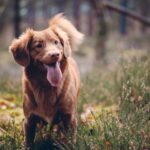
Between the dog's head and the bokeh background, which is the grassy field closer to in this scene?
the dog's head

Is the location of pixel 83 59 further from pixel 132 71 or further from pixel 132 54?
pixel 132 71

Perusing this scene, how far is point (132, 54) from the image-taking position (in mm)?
9719

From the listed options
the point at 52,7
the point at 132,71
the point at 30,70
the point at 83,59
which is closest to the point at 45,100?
the point at 30,70

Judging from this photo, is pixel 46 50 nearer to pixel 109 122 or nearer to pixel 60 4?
pixel 109 122

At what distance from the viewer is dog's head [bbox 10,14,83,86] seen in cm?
536

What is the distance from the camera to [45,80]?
562 centimetres

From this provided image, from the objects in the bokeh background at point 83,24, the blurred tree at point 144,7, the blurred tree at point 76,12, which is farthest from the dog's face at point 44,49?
the blurred tree at point 144,7

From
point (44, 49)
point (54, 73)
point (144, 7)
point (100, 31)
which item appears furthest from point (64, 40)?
point (144, 7)

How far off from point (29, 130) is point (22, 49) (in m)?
0.91

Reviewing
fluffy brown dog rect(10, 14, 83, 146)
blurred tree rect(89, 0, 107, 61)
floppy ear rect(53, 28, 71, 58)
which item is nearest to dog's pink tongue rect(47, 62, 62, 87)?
fluffy brown dog rect(10, 14, 83, 146)

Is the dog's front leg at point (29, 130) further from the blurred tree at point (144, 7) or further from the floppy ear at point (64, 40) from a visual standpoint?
the blurred tree at point (144, 7)

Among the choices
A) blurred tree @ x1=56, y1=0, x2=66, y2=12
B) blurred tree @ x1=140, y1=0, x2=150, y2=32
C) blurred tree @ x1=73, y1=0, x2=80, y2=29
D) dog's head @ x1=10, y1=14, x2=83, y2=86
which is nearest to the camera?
dog's head @ x1=10, y1=14, x2=83, y2=86

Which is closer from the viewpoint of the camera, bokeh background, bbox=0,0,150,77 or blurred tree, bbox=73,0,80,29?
bokeh background, bbox=0,0,150,77

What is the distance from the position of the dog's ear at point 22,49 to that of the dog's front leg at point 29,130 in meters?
0.65
